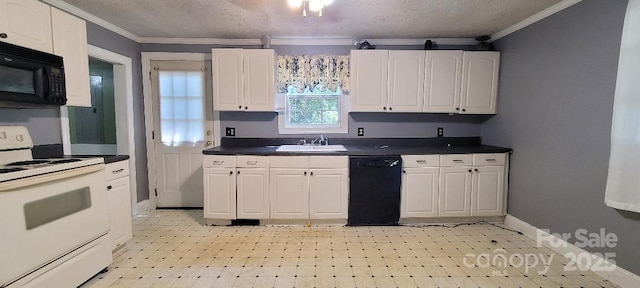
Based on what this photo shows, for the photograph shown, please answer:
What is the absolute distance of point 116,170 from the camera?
2305 millimetres

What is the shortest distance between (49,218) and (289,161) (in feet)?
6.11

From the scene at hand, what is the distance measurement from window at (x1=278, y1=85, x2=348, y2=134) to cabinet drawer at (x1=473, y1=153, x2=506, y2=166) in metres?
1.54

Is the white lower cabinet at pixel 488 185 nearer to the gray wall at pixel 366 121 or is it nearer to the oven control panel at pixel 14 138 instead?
the gray wall at pixel 366 121

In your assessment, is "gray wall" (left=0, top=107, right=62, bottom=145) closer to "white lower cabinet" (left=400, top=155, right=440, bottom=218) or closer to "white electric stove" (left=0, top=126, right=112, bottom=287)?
"white electric stove" (left=0, top=126, right=112, bottom=287)

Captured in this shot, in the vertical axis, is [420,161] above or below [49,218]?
above

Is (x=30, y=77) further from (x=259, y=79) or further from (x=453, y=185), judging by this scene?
(x=453, y=185)

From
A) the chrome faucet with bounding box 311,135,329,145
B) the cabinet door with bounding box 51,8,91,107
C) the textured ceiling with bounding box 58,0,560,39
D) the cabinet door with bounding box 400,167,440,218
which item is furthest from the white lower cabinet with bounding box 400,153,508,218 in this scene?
the cabinet door with bounding box 51,8,91,107

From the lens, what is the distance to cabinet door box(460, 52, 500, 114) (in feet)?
10.5

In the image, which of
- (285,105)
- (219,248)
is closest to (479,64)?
(285,105)

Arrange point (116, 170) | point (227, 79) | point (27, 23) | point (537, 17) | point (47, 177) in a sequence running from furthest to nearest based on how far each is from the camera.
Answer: point (227, 79) < point (537, 17) < point (116, 170) < point (27, 23) < point (47, 177)

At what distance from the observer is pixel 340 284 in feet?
6.48

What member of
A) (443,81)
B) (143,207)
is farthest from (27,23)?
(443,81)

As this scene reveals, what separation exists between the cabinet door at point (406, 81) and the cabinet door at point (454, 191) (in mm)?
821

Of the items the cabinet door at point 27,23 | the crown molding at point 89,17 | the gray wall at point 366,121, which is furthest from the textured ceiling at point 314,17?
the cabinet door at point 27,23
